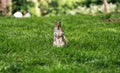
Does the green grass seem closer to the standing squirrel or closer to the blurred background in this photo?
the standing squirrel

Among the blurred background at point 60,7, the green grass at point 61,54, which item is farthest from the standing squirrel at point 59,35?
the blurred background at point 60,7

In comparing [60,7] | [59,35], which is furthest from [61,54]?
[60,7]

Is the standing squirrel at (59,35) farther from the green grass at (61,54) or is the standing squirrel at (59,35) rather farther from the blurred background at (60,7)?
the blurred background at (60,7)

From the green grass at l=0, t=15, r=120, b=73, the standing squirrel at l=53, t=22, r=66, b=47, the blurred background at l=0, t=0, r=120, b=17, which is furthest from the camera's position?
the blurred background at l=0, t=0, r=120, b=17

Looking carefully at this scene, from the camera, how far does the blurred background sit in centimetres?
3756

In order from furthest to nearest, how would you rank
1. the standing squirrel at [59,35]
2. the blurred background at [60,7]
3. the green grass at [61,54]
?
the blurred background at [60,7], the standing squirrel at [59,35], the green grass at [61,54]

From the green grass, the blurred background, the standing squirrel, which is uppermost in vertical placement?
the standing squirrel

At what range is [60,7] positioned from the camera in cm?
4228

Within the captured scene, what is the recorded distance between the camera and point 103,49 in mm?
9984

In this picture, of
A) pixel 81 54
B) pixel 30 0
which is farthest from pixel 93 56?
pixel 30 0

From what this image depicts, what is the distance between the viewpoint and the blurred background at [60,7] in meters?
37.6

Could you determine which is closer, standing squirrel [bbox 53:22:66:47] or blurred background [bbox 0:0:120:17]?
standing squirrel [bbox 53:22:66:47]

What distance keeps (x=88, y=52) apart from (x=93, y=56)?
369mm

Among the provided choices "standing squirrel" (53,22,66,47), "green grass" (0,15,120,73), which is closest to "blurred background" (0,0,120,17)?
"green grass" (0,15,120,73)
